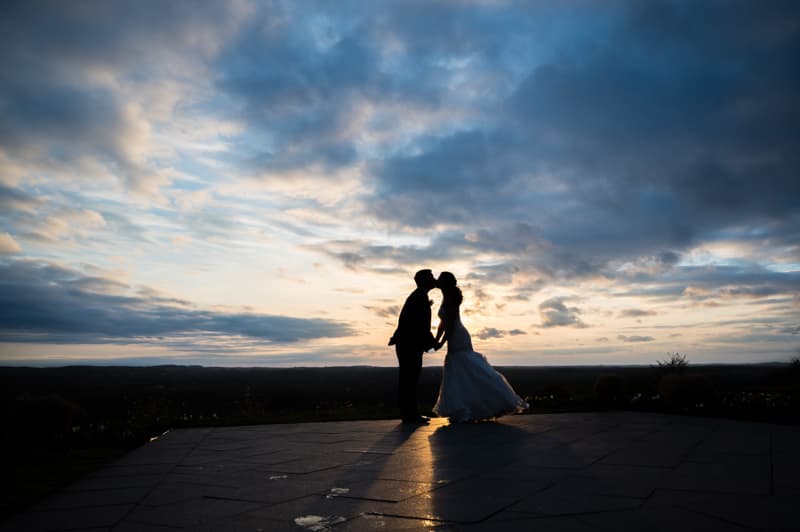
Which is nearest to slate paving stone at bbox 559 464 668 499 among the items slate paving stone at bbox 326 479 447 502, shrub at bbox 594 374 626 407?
slate paving stone at bbox 326 479 447 502

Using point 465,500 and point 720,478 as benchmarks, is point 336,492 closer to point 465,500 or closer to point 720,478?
point 465,500

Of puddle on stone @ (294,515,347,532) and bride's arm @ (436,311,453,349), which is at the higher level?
bride's arm @ (436,311,453,349)

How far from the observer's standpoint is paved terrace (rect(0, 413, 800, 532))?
3.48 meters

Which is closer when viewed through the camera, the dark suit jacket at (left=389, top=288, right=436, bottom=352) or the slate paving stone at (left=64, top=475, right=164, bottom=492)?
the slate paving stone at (left=64, top=475, right=164, bottom=492)

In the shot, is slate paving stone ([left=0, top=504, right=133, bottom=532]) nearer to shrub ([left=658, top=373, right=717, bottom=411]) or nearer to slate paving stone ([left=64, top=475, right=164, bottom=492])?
slate paving stone ([left=64, top=475, right=164, bottom=492])

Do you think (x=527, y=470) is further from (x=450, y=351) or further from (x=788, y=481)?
(x=450, y=351)

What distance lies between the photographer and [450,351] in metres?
9.42

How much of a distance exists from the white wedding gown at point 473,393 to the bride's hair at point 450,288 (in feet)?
2.84

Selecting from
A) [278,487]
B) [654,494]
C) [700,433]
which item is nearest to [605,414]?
[700,433]

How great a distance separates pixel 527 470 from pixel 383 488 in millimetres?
1361

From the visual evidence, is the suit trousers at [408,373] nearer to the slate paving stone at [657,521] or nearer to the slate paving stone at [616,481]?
the slate paving stone at [616,481]

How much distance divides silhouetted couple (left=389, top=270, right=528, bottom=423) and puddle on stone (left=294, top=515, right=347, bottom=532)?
18.0 ft

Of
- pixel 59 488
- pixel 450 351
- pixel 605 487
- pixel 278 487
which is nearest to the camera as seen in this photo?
pixel 605 487

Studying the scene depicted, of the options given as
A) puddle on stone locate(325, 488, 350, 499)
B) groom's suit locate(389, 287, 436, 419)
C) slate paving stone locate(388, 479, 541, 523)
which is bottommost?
puddle on stone locate(325, 488, 350, 499)
